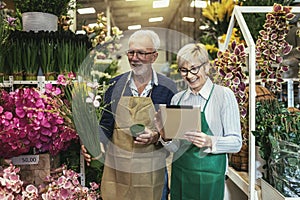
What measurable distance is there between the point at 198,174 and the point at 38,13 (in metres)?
0.94

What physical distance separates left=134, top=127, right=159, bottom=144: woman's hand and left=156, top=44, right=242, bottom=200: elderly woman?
0.08 ft

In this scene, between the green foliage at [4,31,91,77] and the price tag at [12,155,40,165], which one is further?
the green foliage at [4,31,91,77]

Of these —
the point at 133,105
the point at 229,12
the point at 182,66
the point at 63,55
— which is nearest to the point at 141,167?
the point at 133,105

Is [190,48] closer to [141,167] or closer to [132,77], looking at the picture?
[132,77]

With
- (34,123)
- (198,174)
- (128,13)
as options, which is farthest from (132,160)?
(128,13)

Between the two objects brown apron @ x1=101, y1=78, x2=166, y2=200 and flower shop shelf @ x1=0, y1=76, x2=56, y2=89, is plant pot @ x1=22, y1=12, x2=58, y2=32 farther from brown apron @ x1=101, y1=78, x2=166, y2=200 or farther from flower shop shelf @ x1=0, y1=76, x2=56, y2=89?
brown apron @ x1=101, y1=78, x2=166, y2=200

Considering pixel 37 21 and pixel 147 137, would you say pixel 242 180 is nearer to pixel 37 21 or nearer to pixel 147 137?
pixel 147 137

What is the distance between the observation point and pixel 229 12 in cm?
247

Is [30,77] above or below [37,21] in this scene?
below

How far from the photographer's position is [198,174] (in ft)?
Answer: 3.64

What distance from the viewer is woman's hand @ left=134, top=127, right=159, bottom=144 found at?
105cm

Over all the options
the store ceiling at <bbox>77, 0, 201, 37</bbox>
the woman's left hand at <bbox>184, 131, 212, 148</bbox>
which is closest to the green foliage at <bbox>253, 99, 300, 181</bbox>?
the woman's left hand at <bbox>184, 131, 212, 148</bbox>

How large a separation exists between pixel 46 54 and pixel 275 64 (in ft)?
3.23

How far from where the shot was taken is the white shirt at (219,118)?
1061 millimetres
